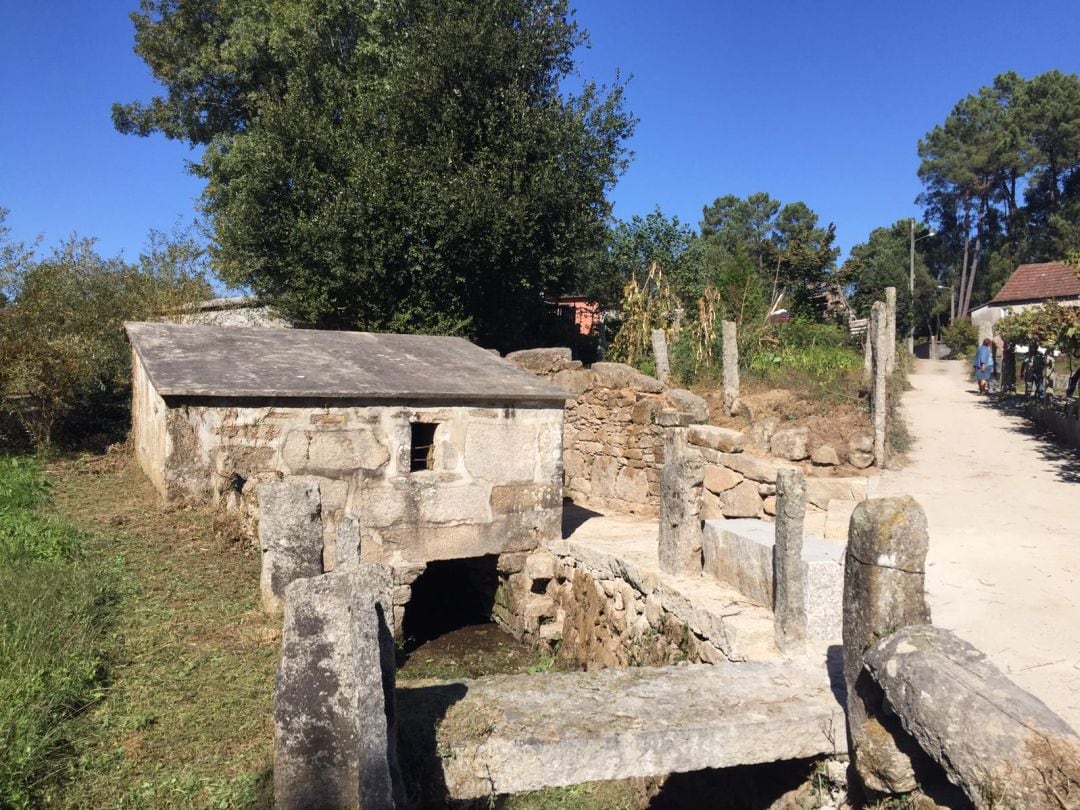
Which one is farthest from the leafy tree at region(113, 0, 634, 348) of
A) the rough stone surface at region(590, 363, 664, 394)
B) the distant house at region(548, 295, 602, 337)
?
the rough stone surface at region(590, 363, 664, 394)

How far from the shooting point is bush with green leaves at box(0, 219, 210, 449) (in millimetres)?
11492

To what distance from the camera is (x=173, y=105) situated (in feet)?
75.3

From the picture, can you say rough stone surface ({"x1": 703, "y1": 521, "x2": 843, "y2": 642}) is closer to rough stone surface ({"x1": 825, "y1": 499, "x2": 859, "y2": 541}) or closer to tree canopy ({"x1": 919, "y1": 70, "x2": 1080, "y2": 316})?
rough stone surface ({"x1": 825, "y1": 499, "x2": 859, "y2": 541})

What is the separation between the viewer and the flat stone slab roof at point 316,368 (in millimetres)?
7078

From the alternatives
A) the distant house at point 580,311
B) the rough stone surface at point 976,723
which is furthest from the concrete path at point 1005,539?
the distant house at point 580,311

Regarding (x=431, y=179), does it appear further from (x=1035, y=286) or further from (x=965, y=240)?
(x=965, y=240)

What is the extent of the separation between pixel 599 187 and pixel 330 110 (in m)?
7.13

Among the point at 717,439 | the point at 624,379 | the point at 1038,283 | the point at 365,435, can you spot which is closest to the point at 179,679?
the point at 365,435

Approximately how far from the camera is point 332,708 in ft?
8.95

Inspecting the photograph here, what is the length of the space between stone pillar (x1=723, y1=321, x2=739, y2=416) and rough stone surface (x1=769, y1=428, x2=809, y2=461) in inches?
43.1

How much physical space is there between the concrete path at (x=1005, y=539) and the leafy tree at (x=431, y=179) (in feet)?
29.7

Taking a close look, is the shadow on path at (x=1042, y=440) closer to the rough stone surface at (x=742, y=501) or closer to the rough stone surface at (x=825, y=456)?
the rough stone surface at (x=825, y=456)

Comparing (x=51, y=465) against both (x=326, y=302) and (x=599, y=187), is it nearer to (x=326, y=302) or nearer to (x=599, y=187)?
A: (x=326, y=302)

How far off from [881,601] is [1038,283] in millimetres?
35745
